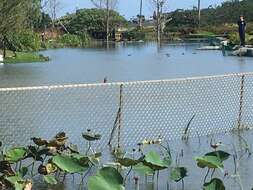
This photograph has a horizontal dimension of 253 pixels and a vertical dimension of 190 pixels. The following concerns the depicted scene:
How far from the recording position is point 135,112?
11.8 meters

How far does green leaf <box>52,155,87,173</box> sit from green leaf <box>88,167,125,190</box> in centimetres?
86

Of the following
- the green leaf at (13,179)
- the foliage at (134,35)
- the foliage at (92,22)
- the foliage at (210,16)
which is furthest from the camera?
the foliage at (210,16)

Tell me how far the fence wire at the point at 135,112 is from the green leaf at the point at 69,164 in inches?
117

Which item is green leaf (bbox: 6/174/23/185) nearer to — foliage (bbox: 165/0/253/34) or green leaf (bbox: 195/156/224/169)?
green leaf (bbox: 195/156/224/169)

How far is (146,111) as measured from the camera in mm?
11828

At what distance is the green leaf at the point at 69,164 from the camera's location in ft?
23.1

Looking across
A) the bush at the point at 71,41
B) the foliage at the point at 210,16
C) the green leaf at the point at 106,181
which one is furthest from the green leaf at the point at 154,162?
the foliage at the point at 210,16

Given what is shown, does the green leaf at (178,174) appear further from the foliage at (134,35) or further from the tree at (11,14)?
the foliage at (134,35)

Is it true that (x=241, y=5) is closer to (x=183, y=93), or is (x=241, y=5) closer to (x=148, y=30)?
(x=148, y=30)

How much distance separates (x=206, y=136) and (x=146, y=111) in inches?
48.3

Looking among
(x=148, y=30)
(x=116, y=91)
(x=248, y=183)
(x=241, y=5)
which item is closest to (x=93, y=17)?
(x=148, y=30)

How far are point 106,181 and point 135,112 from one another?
5.68 metres

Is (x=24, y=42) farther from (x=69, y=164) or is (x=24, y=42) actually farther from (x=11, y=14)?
(x=69, y=164)

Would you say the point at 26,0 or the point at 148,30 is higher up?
the point at 26,0
